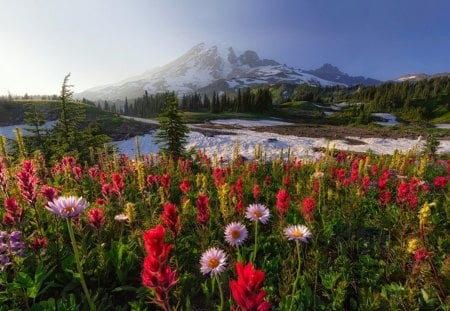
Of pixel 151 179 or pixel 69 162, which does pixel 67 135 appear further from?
pixel 151 179

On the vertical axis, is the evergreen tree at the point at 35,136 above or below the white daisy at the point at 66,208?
below

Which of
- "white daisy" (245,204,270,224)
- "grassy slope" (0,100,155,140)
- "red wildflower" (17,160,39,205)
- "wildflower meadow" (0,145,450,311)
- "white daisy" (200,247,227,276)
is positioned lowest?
"grassy slope" (0,100,155,140)

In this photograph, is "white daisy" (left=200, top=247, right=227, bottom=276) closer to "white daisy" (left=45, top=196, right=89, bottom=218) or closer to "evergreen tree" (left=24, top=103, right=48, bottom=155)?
"white daisy" (left=45, top=196, right=89, bottom=218)

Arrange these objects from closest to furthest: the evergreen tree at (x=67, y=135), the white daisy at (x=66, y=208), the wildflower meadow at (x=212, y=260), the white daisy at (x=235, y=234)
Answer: the white daisy at (x=66, y=208)
the wildflower meadow at (x=212, y=260)
the white daisy at (x=235, y=234)
the evergreen tree at (x=67, y=135)

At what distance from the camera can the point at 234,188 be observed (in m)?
5.87

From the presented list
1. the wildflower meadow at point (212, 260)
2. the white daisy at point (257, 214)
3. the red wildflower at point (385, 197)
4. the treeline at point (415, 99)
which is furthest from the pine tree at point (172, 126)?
the treeline at point (415, 99)

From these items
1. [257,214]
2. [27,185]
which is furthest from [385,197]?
[27,185]

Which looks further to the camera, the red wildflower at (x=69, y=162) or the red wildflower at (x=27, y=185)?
the red wildflower at (x=69, y=162)

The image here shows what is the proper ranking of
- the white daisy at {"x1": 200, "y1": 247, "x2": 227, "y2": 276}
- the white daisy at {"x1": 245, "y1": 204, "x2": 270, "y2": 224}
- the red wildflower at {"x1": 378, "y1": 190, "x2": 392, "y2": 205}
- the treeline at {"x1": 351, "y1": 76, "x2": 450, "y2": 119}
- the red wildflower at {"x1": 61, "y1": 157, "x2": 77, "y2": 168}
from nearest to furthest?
the white daisy at {"x1": 200, "y1": 247, "x2": 227, "y2": 276} < the white daisy at {"x1": 245, "y1": 204, "x2": 270, "y2": 224} < the red wildflower at {"x1": 378, "y1": 190, "x2": 392, "y2": 205} < the red wildflower at {"x1": 61, "y1": 157, "x2": 77, "y2": 168} < the treeline at {"x1": 351, "y1": 76, "x2": 450, "y2": 119}

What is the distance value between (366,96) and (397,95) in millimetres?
21705

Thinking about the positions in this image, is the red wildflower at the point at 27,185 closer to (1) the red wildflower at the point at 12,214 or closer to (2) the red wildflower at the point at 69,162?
(1) the red wildflower at the point at 12,214

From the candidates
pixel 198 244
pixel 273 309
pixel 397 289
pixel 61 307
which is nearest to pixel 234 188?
pixel 198 244

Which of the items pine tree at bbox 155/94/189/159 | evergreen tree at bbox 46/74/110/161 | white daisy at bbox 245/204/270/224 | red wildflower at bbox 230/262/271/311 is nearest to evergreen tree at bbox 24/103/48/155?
evergreen tree at bbox 46/74/110/161

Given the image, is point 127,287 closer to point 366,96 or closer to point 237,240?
point 237,240
